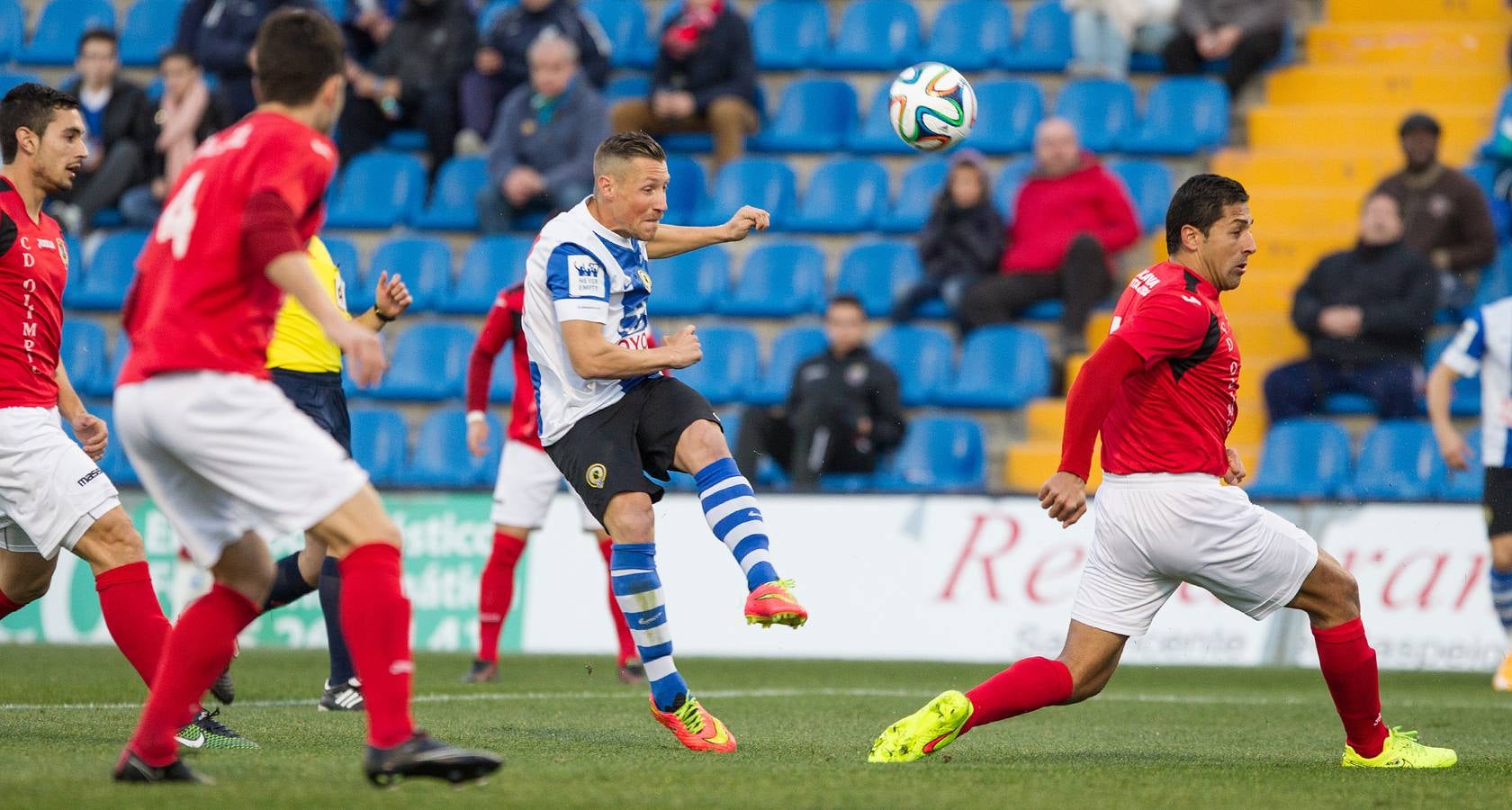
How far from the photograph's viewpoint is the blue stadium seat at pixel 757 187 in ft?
50.8

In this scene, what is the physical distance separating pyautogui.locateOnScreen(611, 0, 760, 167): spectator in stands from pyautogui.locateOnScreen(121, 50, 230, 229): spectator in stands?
342 cm

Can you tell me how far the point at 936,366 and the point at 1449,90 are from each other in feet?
16.8

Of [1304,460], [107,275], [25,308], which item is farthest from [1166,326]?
→ [107,275]

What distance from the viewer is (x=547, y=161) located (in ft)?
49.6

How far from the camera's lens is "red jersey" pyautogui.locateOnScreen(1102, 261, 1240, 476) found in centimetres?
596

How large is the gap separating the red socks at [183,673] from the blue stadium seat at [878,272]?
989cm

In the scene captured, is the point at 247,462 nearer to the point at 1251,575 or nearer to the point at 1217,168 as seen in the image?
the point at 1251,575

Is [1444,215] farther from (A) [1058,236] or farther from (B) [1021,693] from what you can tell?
(B) [1021,693]

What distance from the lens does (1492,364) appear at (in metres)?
10.5

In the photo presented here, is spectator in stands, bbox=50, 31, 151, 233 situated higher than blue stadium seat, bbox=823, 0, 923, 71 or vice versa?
blue stadium seat, bbox=823, 0, 923, 71

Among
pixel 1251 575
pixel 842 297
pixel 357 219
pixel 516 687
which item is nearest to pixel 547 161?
pixel 357 219

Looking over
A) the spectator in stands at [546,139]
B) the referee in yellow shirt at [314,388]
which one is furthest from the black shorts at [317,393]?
the spectator in stands at [546,139]

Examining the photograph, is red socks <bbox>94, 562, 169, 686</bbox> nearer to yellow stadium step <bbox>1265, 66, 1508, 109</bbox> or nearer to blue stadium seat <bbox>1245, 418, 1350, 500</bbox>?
blue stadium seat <bbox>1245, 418, 1350, 500</bbox>

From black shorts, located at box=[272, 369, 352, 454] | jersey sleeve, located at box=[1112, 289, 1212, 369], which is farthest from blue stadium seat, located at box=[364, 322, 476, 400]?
jersey sleeve, located at box=[1112, 289, 1212, 369]
